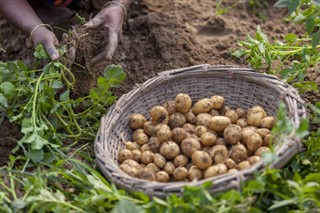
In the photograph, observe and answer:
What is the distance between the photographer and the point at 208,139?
2.24 m

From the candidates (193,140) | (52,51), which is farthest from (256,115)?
(52,51)

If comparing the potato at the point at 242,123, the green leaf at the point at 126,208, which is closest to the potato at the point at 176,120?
the potato at the point at 242,123

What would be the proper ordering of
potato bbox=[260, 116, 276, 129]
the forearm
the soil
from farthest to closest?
1. the soil
2. the forearm
3. potato bbox=[260, 116, 276, 129]

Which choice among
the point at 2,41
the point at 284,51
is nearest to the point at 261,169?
the point at 284,51

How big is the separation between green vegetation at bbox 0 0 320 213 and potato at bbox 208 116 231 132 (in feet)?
0.91

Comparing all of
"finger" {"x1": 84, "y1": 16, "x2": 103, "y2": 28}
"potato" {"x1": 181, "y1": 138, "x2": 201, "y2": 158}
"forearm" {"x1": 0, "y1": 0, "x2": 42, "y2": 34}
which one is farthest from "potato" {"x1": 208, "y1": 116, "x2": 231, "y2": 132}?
"forearm" {"x1": 0, "y1": 0, "x2": 42, "y2": 34}

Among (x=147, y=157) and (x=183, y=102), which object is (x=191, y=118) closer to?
(x=183, y=102)

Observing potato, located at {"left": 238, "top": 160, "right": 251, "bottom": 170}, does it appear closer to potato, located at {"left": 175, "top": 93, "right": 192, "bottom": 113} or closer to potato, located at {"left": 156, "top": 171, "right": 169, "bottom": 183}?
potato, located at {"left": 156, "top": 171, "right": 169, "bottom": 183}

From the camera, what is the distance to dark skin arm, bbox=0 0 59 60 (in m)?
2.54

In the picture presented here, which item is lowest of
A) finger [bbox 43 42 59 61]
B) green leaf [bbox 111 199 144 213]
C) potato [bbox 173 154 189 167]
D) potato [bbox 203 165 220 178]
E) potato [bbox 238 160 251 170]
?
potato [bbox 238 160 251 170]

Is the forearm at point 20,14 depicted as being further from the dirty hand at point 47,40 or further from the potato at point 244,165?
the potato at point 244,165

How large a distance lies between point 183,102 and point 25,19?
838 millimetres

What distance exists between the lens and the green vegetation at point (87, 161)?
73.5 inches

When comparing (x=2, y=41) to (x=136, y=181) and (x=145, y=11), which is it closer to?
(x=145, y=11)
